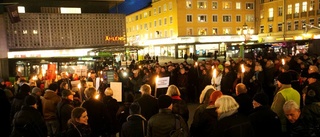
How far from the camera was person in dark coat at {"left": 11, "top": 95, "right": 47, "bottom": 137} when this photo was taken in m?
5.60

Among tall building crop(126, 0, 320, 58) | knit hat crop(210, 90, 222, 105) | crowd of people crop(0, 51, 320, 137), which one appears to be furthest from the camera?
tall building crop(126, 0, 320, 58)

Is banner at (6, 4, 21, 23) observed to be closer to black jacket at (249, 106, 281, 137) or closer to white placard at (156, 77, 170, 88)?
white placard at (156, 77, 170, 88)

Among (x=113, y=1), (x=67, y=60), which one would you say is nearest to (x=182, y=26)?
(x=113, y=1)

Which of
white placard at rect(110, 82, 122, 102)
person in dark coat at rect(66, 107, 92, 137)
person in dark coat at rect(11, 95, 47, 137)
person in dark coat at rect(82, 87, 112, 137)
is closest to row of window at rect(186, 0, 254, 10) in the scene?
white placard at rect(110, 82, 122, 102)

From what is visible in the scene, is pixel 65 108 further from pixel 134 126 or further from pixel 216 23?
pixel 216 23

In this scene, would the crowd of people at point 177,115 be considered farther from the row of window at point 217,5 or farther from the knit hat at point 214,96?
the row of window at point 217,5

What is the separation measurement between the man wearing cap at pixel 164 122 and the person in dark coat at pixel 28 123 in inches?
92.8

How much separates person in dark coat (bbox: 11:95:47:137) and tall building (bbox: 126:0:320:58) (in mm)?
51298

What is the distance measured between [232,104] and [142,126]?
1.67 m

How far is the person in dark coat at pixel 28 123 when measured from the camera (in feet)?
18.4

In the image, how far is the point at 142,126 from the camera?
202 inches

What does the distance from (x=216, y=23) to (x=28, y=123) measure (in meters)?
61.9

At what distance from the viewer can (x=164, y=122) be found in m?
4.72

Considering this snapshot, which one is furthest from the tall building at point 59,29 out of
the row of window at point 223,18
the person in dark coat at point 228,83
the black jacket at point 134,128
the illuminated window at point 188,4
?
the black jacket at point 134,128
